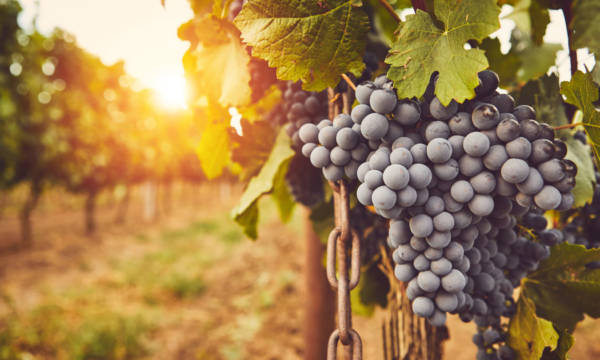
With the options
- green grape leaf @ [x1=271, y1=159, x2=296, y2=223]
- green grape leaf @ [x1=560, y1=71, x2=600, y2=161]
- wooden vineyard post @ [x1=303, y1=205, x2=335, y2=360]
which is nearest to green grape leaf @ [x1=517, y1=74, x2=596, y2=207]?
green grape leaf @ [x1=560, y1=71, x2=600, y2=161]

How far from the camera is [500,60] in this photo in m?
1.12

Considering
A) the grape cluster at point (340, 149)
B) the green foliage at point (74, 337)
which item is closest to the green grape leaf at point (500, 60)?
the grape cluster at point (340, 149)

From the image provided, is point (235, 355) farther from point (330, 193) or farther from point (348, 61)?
point (348, 61)

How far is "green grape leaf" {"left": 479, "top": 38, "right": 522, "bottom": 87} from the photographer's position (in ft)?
3.47

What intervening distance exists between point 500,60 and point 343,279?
0.97 m

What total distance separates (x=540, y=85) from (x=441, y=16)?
1.53 feet

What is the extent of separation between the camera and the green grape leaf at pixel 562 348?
0.78m

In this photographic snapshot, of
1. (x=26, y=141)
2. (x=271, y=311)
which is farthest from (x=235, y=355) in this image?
(x=26, y=141)

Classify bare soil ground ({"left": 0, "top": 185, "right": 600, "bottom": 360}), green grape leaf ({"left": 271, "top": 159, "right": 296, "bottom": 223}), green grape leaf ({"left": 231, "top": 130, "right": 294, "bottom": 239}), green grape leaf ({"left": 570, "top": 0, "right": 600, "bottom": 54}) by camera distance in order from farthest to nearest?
bare soil ground ({"left": 0, "top": 185, "right": 600, "bottom": 360}), green grape leaf ({"left": 271, "top": 159, "right": 296, "bottom": 223}), green grape leaf ({"left": 231, "top": 130, "right": 294, "bottom": 239}), green grape leaf ({"left": 570, "top": 0, "right": 600, "bottom": 54})

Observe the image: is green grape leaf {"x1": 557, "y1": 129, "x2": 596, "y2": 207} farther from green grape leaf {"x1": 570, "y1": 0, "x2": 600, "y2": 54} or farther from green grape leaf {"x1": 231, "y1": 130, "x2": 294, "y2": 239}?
green grape leaf {"x1": 231, "y1": 130, "x2": 294, "y2": 239}

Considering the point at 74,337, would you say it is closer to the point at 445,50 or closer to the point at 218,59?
the point at 218,59

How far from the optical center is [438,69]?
0.70 metres

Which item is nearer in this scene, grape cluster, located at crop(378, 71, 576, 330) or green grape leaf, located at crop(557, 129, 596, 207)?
grape cluster, located at crop(378, 71, 576, 330)

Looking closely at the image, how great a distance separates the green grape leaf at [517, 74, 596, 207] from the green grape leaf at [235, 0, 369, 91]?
1.78 ft
